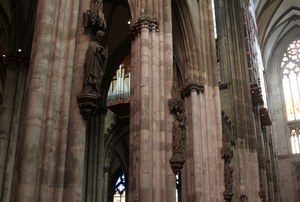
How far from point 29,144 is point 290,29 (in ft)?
119

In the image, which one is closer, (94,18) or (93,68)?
(93,68)

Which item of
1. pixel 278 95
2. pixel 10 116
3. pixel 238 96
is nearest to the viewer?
pixel 10 116

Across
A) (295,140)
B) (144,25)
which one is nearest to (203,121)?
(144,25)

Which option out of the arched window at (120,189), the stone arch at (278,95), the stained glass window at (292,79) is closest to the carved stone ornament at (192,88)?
the arched window at (120,189)

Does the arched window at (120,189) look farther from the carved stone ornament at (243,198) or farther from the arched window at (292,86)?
the arched window at (292,86)

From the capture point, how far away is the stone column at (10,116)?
1275 centimetres

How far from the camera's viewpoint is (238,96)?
20.4 m

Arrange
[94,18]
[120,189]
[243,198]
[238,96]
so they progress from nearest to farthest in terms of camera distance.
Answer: [94,18]
[243,198]
[238,96]
[120,189]

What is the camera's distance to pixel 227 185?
14.5 meters

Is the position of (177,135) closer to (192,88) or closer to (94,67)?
(94,67)

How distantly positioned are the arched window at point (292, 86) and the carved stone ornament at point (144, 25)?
84.2 ft

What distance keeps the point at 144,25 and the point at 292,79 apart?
91.2 ft

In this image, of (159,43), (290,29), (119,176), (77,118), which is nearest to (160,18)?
(159,43)

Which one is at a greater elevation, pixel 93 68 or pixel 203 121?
pixel 203 121
